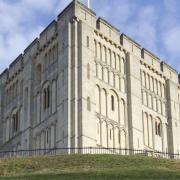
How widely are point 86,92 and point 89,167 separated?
2017cm

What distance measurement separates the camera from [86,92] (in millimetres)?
70312

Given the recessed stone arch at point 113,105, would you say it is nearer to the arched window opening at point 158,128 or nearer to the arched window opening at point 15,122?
the arched window opening at point 158,128

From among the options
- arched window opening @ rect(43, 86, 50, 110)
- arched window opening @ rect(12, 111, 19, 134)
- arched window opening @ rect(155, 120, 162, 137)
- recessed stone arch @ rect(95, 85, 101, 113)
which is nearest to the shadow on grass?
recessed stone arch @ rect(95, 85, 101, 113)

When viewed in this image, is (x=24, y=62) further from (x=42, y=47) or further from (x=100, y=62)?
(x=100, y=62)

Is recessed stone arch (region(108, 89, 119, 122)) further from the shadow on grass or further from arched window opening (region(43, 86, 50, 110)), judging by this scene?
the shadow on grass

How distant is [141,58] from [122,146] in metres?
12.4

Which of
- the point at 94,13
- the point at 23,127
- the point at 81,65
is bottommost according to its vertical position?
the point at 23,127

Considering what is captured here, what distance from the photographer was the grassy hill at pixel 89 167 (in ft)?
148

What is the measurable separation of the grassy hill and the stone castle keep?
13.4 m

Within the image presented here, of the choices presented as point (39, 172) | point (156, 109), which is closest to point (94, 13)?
point (156, 109)

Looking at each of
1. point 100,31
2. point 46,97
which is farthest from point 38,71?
point 100,31

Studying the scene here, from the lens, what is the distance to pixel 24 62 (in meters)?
81.9

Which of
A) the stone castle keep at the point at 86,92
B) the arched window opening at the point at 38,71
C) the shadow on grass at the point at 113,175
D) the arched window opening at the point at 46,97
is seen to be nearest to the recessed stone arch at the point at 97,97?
the stone castle keep at the point at 86,92

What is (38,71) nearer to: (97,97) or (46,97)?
(46,97)
